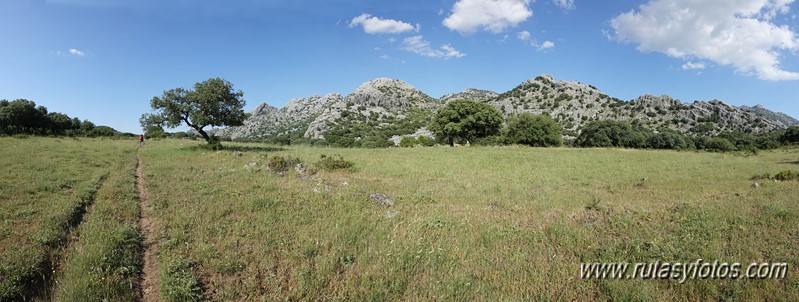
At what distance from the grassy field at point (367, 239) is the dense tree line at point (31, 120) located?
63.9 meters

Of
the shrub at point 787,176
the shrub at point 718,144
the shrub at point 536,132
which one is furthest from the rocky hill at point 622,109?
the shrub at point 787,176

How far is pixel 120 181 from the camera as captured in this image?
1794cm

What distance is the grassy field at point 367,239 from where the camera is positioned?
708 centimetres

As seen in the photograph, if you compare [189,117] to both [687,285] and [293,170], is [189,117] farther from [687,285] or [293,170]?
[687,285]

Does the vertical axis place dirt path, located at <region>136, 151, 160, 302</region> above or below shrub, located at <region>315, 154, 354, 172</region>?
below

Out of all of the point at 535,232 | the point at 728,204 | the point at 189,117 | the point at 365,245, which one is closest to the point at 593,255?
the point at 535,232

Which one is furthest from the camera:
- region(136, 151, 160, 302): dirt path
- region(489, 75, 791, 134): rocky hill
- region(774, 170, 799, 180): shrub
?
region(489, 75, 791, 134): rocky hill

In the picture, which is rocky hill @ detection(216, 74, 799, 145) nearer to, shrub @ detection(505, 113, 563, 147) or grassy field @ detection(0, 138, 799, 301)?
shrub @ detection(505, 113, 563, 147)

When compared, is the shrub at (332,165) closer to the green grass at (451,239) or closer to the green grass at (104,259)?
the green grass at (451,239)

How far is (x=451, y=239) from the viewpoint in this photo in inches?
395

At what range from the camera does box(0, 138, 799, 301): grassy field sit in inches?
279

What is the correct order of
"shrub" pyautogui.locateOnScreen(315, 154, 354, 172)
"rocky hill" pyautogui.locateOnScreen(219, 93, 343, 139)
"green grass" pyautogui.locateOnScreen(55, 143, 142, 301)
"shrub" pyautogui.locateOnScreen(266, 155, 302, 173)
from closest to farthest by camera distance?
"green grass" pyautogui.locateOnScreen(55, 143, 142, 301) < "shrub" pyautogui.locateOnScreen(266, 155, 302, 173) < "shrub" pyautogui.locateOnScreen(315, 154, 354, 172) < "rocky hill" pyautogui.locateOnScreen(219, 93, 343, 139)

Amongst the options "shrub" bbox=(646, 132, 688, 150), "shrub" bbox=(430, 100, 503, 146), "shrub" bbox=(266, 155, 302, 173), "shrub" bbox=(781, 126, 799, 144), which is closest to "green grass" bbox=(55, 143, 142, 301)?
"shrub" bbox=(266, 155, 302, 173)

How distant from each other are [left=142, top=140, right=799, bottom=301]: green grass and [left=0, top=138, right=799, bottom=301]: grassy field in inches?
1.9
